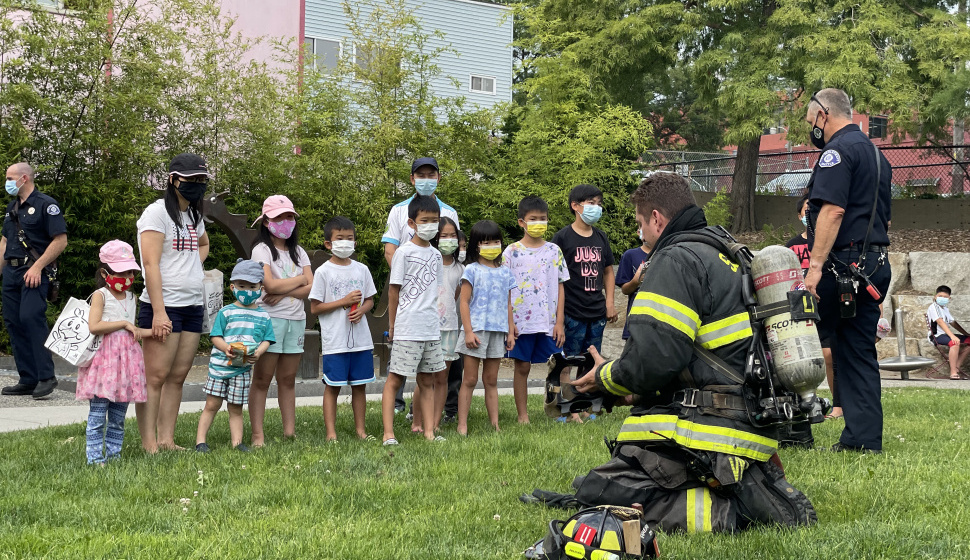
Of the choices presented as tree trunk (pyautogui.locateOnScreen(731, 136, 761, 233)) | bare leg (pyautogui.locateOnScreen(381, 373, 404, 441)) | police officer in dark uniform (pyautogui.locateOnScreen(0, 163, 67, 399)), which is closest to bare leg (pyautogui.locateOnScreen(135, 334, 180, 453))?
bare leg (pyautogui.locateOnScreen(381, 373, 404, 441))

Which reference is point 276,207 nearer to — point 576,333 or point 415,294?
point 415,294

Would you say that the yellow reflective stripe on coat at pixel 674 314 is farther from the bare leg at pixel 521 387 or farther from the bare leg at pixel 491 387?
the bare leg at pixel 521 387

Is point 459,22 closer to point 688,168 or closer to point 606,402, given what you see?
point 688,168

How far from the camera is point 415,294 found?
6.93m

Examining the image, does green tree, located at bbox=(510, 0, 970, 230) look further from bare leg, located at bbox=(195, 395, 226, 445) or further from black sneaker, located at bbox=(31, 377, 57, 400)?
bare leg, located at bbox=(195, 395, 226, 445)

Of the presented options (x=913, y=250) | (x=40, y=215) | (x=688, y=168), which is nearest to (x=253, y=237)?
(x=40, y=215)

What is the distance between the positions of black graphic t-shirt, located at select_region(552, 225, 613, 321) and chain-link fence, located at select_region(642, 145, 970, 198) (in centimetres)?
1026

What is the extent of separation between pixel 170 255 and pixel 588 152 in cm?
1002

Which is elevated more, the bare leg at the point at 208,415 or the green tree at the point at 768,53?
the green tree at the point at 768,53

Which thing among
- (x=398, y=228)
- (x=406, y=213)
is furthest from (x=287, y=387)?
(x=406, y=213)

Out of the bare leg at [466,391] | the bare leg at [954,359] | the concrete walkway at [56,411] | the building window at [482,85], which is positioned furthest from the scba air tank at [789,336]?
the building window at [482,85]

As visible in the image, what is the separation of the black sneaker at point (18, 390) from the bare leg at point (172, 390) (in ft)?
13.0

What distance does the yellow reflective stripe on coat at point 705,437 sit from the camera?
13.6 ft

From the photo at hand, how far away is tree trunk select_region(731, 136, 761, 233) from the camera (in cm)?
2111
